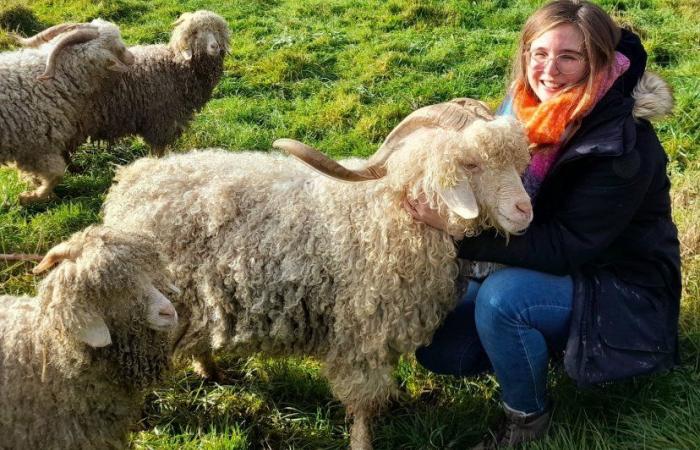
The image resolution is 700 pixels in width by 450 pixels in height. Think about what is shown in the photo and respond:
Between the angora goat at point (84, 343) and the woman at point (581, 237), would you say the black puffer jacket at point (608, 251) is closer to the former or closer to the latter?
the woman at point (581, 237)

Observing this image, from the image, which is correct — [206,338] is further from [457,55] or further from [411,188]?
[457,55]

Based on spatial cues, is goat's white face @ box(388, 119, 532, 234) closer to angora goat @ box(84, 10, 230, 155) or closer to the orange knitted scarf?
the orange knitted scarf

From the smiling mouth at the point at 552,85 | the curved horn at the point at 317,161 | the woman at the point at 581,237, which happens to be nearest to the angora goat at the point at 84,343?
the curved horn at the point at 317,161

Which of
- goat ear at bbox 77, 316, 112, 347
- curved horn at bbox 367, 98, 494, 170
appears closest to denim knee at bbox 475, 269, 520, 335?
curved horn at bbox 367, 98, 494, 170

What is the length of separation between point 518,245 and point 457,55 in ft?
14.4

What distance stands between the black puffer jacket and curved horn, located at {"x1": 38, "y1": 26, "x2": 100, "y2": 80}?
349 centimetres

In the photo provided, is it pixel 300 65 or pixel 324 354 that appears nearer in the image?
pixel 324 354

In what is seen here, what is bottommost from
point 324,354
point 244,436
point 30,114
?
point 244,436

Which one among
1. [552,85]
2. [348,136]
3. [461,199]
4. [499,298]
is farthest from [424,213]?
[348,136]

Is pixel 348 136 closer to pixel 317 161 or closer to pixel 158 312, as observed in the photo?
pixel 317 161

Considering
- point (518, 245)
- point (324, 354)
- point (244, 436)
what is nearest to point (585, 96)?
point (518, 245)

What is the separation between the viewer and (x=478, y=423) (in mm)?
2980

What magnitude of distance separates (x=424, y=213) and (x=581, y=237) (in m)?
0.59

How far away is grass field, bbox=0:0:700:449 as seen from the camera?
2904mm
